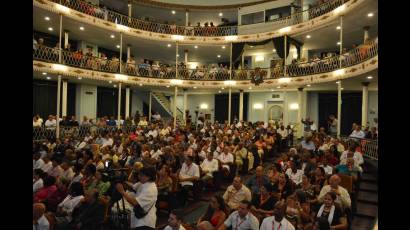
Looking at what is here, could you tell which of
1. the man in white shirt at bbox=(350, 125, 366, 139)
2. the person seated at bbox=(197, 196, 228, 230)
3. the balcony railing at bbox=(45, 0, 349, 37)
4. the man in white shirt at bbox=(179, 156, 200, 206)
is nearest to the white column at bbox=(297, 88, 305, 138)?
the balcony railing at bbox=(45, 0, 349, 37)

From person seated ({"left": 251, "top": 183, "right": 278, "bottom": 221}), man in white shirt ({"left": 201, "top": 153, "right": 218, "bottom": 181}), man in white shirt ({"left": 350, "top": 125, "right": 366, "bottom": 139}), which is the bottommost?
person seated ({"left": 251, "top": 183, "right": 278, "bottom": 221})

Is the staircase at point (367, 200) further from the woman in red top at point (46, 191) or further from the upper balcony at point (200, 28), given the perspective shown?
the upper balcony at point (200, 28)

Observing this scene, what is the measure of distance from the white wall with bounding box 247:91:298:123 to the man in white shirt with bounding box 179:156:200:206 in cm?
1539

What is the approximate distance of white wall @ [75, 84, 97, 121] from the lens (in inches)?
795

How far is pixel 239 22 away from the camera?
74.8 ft

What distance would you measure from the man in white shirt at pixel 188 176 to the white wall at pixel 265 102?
1539cm

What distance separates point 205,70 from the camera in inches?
859

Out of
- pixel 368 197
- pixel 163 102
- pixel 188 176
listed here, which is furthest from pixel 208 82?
pixel 368 197

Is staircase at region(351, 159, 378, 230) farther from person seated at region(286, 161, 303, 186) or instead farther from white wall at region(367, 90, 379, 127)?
white wall at region(367, 90, 379, 127)

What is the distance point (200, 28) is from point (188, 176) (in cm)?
1626

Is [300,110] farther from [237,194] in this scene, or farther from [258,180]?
[237,194]
